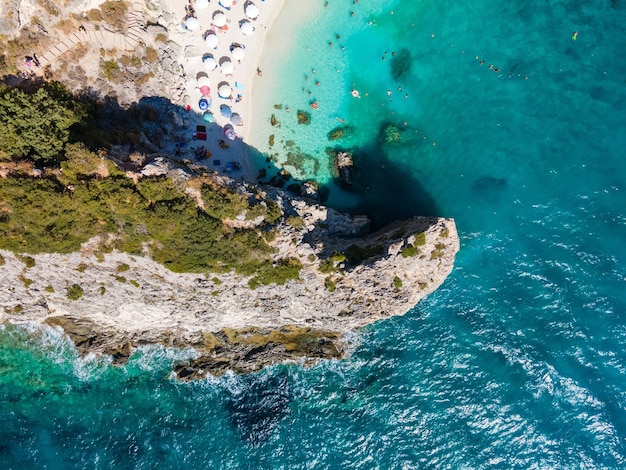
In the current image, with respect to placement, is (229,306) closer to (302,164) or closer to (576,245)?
(302,164)

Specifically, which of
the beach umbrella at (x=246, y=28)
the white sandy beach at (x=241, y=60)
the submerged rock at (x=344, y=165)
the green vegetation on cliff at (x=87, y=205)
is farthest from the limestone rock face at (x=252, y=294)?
the beach umbrella at (x=246, y=28)

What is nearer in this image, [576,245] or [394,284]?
[394,284]

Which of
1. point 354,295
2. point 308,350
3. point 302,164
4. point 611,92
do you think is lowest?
point 308,350

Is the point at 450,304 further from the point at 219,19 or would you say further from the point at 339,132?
the point at 219,19

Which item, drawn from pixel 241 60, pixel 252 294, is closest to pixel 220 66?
pixel 241 60

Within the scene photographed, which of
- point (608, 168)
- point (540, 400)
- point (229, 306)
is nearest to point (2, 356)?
point (229, 306)

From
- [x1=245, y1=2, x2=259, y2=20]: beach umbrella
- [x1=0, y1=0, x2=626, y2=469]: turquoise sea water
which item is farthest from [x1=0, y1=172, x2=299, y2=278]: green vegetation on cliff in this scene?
[x1=245, y1=2, x2=259, y2=20]: beach umbrella
